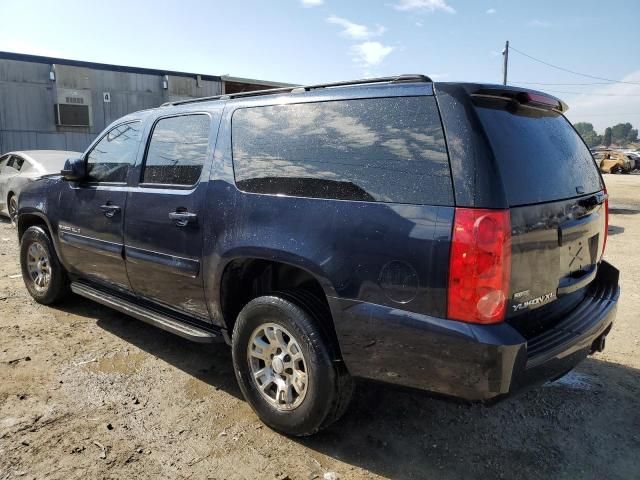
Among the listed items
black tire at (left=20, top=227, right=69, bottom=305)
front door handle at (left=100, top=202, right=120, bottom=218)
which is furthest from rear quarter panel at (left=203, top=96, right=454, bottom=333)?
black tire at (left=20, top=227, right=69, bottom=305)

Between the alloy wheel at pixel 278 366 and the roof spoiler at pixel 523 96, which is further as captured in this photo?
the alloy wheel at pixel 278 366

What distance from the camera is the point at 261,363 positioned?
286cm

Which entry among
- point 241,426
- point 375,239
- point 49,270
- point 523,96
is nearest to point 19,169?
point 49,270

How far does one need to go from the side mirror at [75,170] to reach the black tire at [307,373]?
7.21 ft

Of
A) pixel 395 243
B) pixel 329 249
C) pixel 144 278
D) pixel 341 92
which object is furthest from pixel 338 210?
pixel 144 278

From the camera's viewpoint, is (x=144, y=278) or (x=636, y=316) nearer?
(x=144, y=278)

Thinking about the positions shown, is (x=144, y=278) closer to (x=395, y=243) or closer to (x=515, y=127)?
(x=395, y=243)

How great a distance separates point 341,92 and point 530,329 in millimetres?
1519

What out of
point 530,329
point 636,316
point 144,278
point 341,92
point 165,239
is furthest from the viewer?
point 636,316

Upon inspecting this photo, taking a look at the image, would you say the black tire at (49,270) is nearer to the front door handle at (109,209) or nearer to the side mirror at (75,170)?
the side mirror at (75,170)

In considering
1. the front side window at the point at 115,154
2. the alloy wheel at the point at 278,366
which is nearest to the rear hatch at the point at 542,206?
the alloy wheel at the point at 278,366

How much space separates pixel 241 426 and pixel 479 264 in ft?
5.65

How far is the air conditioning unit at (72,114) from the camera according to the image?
18828 mm

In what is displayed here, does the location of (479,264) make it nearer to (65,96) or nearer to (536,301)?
(536,301)
